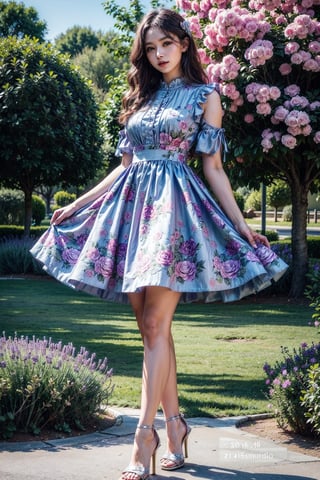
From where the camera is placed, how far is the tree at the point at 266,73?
10.8 meters

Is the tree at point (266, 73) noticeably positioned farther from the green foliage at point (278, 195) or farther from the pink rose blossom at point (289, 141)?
the green foliage at point (278, 195)

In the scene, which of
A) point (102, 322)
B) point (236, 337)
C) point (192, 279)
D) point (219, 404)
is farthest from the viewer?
point (102, 322)

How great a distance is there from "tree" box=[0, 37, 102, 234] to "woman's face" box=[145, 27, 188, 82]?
13.4m

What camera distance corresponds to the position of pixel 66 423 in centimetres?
455

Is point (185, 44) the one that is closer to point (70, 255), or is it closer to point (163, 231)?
point (163, 231)

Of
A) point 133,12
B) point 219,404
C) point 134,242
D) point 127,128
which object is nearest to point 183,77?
point 127,128

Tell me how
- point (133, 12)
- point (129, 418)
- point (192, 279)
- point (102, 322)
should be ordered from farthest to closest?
point (133, 12)
point (102, 322)
point (129, 418)
point (192, 279)

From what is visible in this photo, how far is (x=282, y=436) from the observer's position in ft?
15.2

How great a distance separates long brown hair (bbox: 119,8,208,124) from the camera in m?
4.02

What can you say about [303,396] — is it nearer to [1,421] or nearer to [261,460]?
[261,460]

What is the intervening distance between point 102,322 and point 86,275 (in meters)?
6.55

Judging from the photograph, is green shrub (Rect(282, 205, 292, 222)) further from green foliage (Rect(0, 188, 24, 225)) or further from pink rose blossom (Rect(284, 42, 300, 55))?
pink rose blossom (Rect(284, 42, 300, 55))

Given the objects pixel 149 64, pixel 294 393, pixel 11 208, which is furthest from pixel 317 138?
pixel 11 208

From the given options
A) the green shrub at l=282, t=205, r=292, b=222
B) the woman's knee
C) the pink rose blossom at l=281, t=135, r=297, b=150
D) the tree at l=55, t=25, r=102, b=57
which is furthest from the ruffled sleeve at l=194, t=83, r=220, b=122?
the tree at l=55, t=25, r=102, b=57
